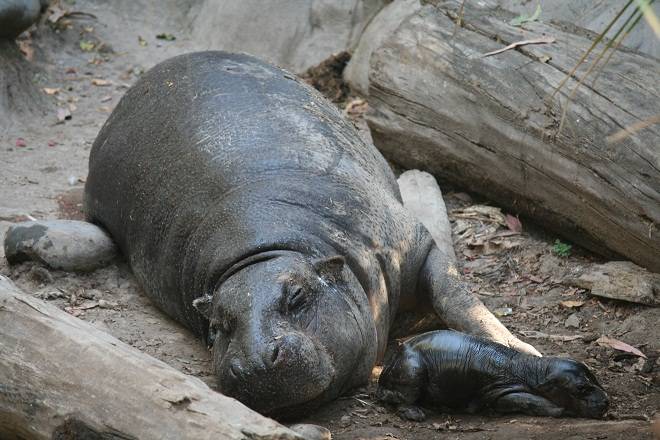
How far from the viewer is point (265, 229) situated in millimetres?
5035

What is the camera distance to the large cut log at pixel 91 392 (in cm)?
333

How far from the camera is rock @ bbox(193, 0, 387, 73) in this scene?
1081 centimetres

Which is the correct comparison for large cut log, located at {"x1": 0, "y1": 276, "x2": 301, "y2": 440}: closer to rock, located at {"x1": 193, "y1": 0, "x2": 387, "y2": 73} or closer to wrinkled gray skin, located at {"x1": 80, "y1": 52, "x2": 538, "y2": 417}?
wrinkled gray skin, located at {"x1": 80, "y1": 52, "x2": 538, "y2": 417}

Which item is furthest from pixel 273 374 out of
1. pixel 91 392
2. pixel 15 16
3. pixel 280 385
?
pixel 15 16

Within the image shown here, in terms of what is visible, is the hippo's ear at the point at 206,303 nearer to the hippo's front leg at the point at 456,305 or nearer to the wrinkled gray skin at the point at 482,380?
the wrinkled gray skin at the point at 482,380

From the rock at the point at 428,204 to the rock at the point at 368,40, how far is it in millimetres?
1818

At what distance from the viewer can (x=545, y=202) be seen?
266 inches

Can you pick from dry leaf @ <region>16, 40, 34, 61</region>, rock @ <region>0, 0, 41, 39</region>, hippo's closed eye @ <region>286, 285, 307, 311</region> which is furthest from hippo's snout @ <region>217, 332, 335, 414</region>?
dry leaf @ <region>16, 40, 34, 61</region>

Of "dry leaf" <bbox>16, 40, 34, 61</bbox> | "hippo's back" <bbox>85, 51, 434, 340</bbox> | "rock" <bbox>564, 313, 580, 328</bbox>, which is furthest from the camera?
"dry leaf" <bbox>16, 40, 34, 61</bbox>

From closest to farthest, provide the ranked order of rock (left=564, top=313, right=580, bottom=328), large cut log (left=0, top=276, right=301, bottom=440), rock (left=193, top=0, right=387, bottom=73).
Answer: large cut log (left=0, top=276, right=301, bottom=440) → rock (left=564, top=313, right=580, bottom=328) → rock (left=193, top=0, right=387, bottom=73)

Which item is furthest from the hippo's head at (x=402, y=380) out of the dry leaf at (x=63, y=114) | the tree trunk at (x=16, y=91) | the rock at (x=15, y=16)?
the rock at (x=15, y=16)

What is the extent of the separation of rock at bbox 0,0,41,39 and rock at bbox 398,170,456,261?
15.4ft

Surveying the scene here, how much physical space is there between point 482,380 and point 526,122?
2.52m

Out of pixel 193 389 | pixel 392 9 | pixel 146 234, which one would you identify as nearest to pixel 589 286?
pixel 146 234
